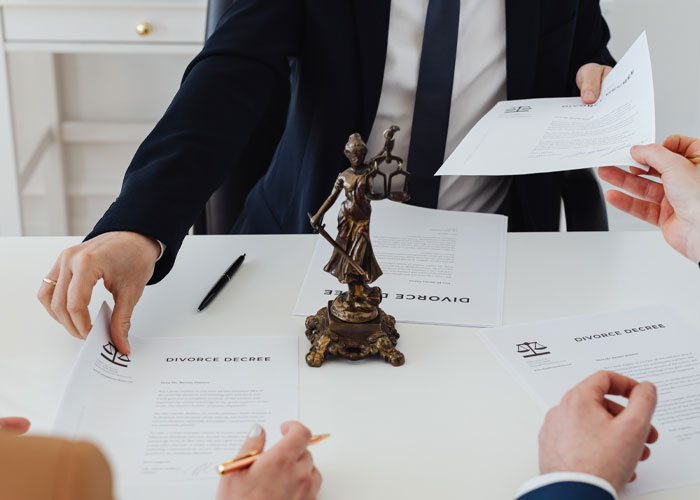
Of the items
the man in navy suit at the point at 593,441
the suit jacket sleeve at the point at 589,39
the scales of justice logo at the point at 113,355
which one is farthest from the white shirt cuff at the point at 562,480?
the suit jacket sleeve at the point at 589,39

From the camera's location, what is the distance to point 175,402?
75 cm

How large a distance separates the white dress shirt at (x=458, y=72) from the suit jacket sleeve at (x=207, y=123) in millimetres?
175

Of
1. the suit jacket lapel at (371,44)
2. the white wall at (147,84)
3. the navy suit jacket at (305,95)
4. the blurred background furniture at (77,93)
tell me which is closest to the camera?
the navy suit jacket at (305,95)

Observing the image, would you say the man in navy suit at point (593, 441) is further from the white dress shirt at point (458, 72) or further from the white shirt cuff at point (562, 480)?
the white dress shirt at point (458, 72)

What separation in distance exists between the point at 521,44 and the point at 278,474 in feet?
3.13

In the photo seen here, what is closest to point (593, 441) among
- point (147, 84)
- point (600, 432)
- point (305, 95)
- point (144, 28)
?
point (600, 432)

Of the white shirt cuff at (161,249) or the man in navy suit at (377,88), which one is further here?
the man in navy suit at (377,88)

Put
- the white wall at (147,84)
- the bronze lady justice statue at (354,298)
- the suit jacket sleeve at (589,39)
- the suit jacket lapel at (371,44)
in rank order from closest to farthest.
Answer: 1. the bronze lady justice statue at (354,298)
2. the suit jacket lapel at (371,44)
3. the suit jacket sleeve at (589,39)
4. the white wall at (147,84)

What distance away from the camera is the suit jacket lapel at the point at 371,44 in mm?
1263

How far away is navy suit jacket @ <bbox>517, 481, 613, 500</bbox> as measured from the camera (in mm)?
604

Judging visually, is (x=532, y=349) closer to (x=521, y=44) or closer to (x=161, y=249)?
(x=161, y=249)

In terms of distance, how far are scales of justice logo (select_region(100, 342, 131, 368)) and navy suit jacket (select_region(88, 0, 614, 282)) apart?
0.83 feet

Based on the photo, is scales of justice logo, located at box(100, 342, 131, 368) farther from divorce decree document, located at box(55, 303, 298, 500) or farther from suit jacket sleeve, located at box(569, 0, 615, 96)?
suit jacket sleeve, located at box(569, 0, 615, 96)

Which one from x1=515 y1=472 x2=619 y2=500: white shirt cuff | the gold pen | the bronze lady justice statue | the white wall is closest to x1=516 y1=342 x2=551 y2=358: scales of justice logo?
the bronze lady justice statue
